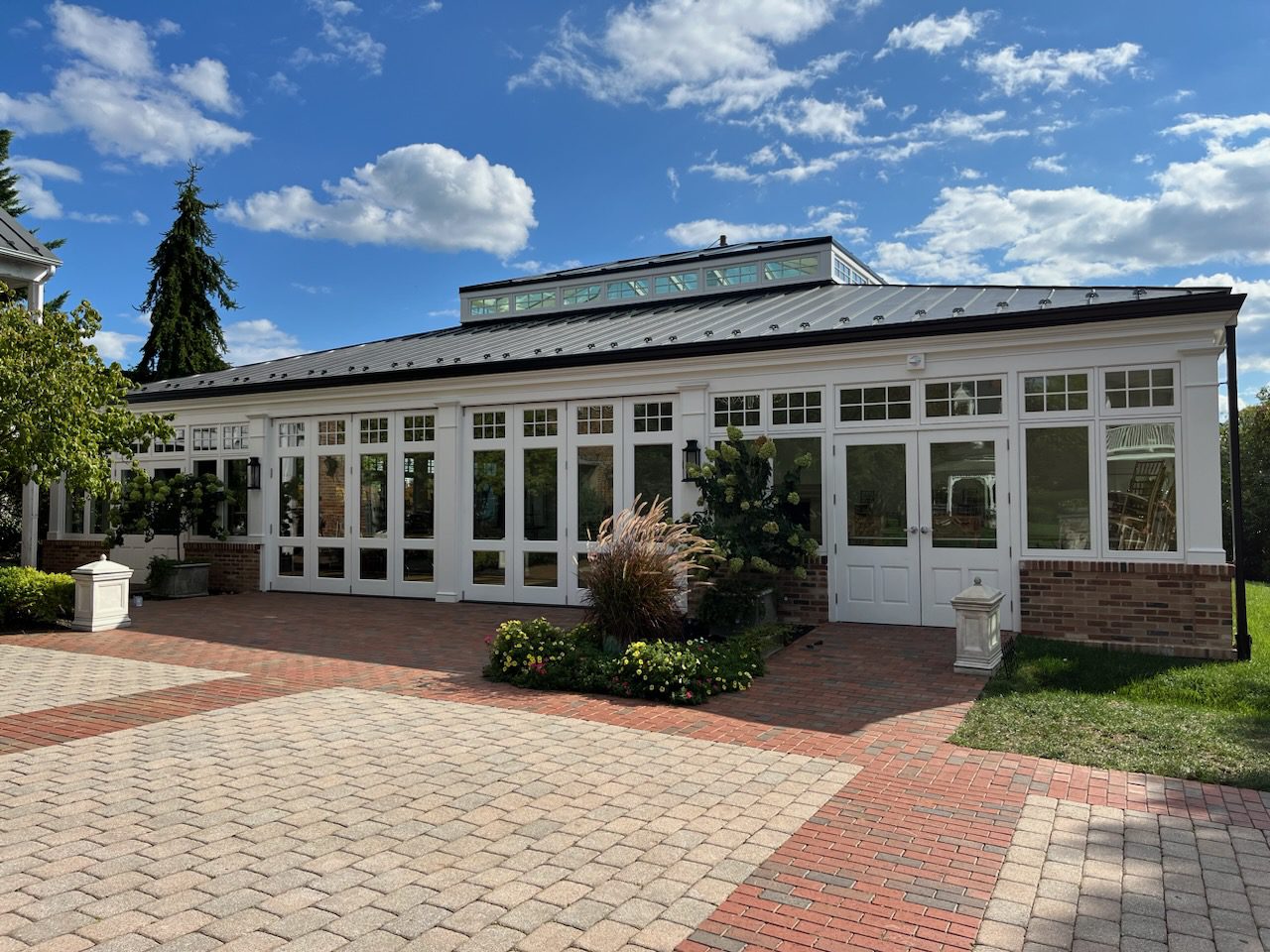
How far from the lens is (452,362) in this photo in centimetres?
1307

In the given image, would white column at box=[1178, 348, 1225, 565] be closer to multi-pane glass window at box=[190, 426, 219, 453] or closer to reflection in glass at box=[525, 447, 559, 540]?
reflection in glass at box=[525, 447, 559, 540]

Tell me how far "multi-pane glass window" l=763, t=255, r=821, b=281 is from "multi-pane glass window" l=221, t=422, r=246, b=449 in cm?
963

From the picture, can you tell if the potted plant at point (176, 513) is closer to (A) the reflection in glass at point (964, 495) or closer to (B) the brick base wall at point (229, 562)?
(B) the brick base wall at point (229, 562)

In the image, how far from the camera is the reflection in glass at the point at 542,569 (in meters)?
12.3

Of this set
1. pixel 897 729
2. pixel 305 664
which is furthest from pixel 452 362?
pixel 897 729

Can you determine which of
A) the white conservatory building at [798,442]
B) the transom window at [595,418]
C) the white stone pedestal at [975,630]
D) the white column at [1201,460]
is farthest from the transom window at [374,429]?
the white column at [1201,460]

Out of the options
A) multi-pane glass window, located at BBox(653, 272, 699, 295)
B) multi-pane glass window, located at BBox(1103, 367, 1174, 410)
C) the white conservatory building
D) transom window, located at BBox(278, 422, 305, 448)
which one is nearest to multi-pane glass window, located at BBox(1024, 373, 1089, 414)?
the white conservatory building

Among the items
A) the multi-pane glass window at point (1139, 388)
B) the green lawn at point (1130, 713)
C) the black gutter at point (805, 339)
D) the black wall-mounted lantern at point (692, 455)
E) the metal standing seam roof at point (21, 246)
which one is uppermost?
the metal standing seam roof at point (21, 246)

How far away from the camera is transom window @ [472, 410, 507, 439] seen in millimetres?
12797

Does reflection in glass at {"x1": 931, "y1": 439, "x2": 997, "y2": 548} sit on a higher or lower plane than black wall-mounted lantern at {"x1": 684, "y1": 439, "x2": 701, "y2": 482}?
lower

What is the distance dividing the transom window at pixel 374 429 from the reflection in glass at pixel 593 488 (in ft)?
11.8

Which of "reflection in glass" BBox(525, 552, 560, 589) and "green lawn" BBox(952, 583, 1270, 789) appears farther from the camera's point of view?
"reflection in glass" BBox(525, 552, 560, 589)

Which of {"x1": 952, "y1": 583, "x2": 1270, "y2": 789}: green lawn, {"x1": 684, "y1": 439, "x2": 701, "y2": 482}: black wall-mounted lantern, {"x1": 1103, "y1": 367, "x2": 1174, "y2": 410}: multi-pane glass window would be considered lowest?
{"x1": 952, "y1": 583, "x2": 1270, "y2": 789}: green lawn

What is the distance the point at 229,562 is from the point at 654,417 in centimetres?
826
